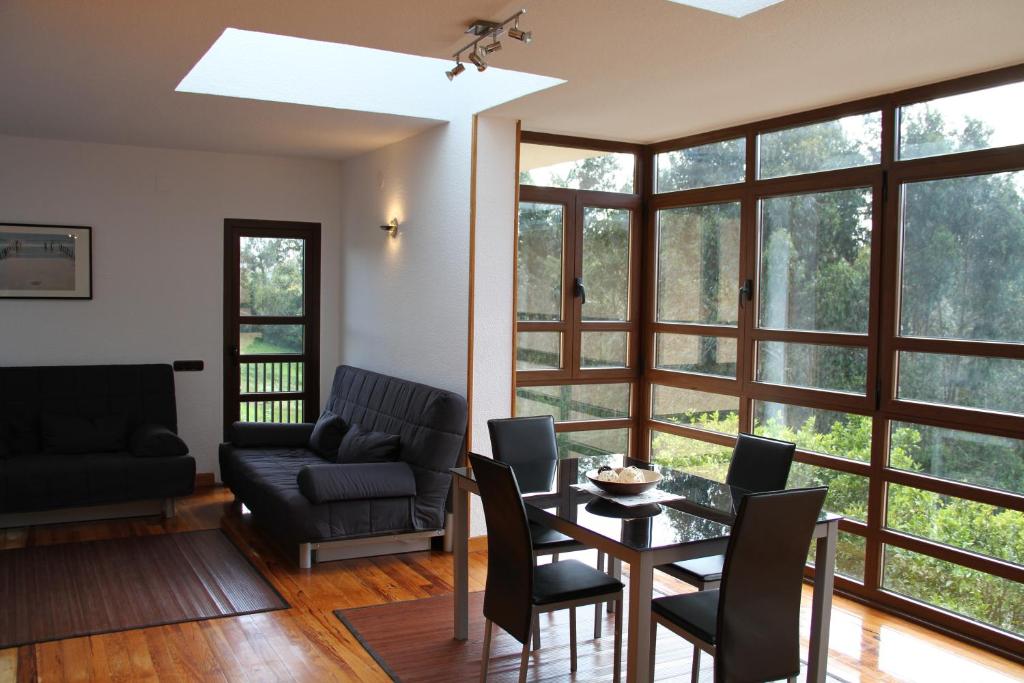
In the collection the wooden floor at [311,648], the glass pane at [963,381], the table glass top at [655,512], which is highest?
the glass pane at [963,381]

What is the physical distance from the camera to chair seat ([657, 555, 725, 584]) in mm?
3373

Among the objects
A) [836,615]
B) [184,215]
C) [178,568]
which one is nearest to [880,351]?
[836,615]

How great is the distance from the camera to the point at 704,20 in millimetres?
3236

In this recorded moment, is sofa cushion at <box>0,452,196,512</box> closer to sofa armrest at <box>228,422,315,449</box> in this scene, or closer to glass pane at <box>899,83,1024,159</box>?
sofa armrest at <box>228,422,315,449</box>

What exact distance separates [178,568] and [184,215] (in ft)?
9.67

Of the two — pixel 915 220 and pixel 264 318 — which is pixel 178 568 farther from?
pixel 915 220

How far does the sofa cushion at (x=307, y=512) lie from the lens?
15.6 feet

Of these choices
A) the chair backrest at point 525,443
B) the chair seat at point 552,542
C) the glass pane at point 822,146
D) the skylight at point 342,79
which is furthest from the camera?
the skylight at point 342,79

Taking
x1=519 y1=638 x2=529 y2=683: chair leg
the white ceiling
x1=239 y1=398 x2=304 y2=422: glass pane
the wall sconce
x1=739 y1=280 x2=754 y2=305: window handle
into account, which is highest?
the white ceiling

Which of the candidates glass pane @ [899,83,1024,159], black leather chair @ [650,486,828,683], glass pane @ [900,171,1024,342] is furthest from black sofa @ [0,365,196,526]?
glass pane @ [899,83,1024,159]

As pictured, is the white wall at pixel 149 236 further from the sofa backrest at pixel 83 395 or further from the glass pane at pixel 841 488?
the glass pane at pixel 841 488

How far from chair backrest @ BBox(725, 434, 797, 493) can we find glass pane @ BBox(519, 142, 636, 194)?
2.34 m

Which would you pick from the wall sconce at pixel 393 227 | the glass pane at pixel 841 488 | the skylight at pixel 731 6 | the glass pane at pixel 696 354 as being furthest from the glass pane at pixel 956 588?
the wall sconce at pixel 393 227

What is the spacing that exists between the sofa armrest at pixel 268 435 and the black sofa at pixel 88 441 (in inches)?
16.7
